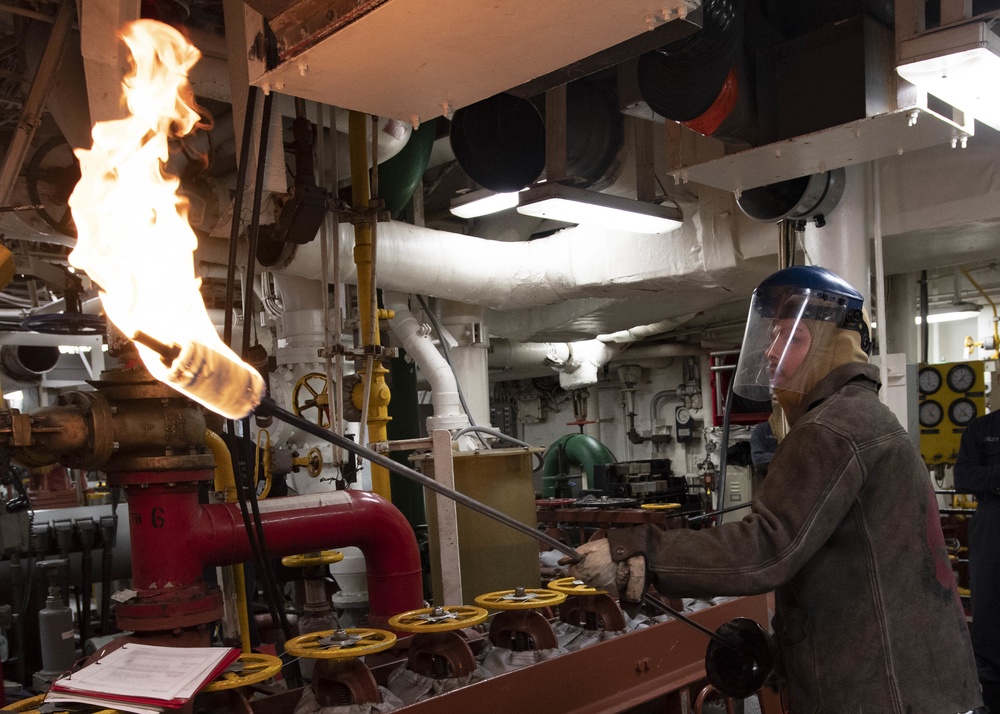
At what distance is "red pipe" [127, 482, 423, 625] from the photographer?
7.72ft

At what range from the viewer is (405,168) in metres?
4.70

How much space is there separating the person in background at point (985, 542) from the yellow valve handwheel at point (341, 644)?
127 inches

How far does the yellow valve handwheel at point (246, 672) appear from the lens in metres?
1.98

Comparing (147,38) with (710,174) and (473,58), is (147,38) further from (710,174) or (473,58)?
(710,174)

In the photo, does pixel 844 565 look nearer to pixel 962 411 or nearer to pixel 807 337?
pixel 807 337

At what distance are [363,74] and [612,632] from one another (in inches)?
79.0

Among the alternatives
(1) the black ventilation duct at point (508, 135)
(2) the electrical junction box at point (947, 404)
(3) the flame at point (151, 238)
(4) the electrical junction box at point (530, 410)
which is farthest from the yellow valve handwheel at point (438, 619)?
(4) the electrical junction box at point (530, 410)

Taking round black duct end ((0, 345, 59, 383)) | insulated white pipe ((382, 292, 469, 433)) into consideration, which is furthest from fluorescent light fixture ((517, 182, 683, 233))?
round black duct end ((0, 345, 59, 383))

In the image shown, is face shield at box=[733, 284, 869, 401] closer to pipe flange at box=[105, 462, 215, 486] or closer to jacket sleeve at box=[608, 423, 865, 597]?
jacket sleeve at box=[608, 423, 865, 597]

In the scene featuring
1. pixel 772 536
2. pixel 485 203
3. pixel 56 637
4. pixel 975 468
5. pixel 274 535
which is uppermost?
pixel 485 203

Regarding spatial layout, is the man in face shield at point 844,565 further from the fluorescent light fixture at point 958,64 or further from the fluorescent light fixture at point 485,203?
the fluorescent light fixture at point 485,203

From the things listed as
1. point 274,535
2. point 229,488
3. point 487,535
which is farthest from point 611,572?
point 229,488

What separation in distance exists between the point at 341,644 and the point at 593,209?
96.7 inches

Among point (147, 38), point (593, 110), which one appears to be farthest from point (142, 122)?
point (593, 110)
